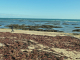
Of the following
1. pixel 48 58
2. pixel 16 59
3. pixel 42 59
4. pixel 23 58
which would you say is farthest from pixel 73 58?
pixel 16 59

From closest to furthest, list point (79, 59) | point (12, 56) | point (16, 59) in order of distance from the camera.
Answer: point (16, 59) → point (12, 56) → point (79, 59)

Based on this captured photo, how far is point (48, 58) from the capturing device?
6547 millimetres

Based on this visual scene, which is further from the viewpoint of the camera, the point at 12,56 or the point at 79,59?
the point at 79,59

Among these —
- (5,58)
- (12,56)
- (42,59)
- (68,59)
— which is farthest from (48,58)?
(5,58)

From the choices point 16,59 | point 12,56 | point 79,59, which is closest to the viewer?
point 16,59

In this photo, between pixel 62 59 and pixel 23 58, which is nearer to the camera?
pixel 23 58

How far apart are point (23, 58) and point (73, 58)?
375cm

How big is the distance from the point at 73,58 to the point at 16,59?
13.7 ft

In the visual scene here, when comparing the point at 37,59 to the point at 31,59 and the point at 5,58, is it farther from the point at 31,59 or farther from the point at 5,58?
the point at 5,58

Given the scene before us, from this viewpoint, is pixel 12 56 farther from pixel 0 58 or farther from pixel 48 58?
pixel 48 58

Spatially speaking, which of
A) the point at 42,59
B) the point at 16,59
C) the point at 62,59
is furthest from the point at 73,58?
the point at 16,59

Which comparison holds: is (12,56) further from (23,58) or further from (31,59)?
(31,59)

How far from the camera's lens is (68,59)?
22.6 ft

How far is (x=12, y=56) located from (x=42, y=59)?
6.81 feet
